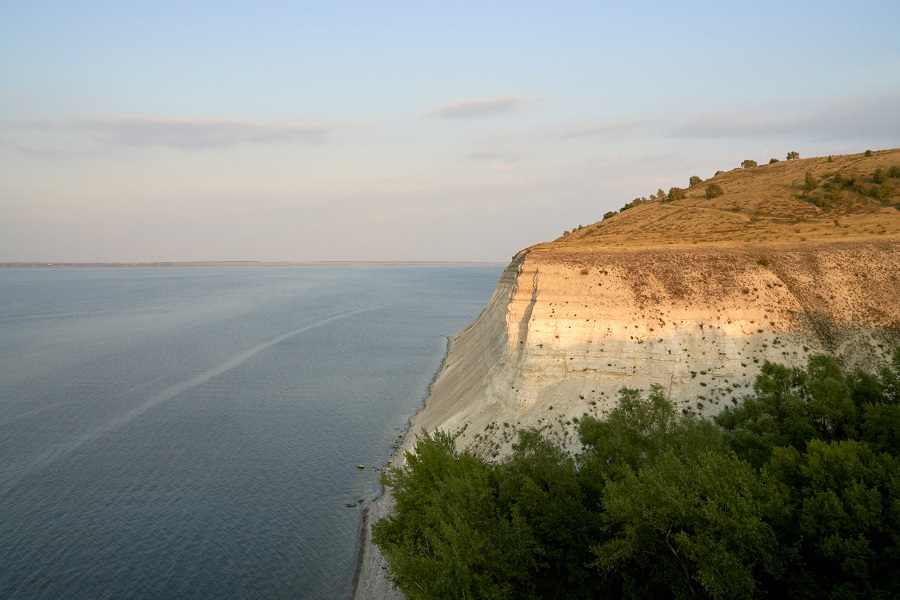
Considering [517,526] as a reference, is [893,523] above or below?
above

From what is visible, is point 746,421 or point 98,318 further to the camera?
point 98,318

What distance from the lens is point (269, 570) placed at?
110ft

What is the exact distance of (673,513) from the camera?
787 inches

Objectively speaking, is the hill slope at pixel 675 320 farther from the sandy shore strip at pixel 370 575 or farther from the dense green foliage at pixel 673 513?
the sandy shore strip at pixel 370 575

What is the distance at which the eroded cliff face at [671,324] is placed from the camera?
39312 millimetres

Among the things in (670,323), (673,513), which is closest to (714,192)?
(670,323)

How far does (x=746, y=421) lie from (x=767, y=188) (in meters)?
48.0

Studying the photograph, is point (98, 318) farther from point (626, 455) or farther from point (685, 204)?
point (626, 455)

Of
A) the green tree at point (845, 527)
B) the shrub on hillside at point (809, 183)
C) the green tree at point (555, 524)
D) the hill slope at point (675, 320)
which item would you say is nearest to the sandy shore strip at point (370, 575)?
the green tree at point (555, 524)

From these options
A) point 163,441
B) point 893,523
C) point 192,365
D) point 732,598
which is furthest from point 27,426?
point 893,523

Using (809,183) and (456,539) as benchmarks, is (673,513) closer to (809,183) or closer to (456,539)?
(456,539)

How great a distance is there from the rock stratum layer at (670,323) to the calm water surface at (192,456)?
5.74m

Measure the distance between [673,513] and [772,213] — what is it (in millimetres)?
52618

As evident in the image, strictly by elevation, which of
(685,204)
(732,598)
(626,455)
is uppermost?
(685,204)
